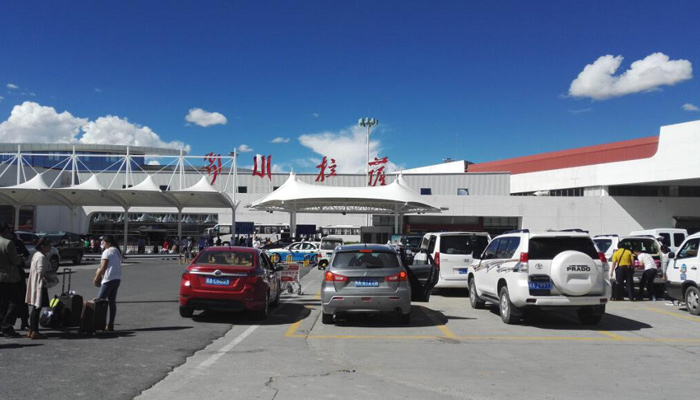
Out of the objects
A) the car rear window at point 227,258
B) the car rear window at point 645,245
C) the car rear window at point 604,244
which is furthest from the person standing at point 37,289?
the car rear window at point 645,245

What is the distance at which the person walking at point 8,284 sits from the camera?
8633 mm

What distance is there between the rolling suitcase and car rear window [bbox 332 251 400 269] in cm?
419

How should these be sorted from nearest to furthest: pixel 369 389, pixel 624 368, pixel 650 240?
pixel 369 389, pixel 624 368, pixel 650 240

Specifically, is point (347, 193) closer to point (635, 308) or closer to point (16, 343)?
point (635, 308)

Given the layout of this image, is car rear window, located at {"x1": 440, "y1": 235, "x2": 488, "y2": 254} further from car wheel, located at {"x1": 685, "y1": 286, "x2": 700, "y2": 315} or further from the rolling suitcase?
the rolling suitcase

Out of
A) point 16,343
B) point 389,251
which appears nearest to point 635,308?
point 389,251

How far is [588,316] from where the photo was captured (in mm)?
11617

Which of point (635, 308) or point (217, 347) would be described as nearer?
point (217, 347)

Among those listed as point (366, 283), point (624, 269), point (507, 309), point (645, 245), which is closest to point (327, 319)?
point (366, 283)

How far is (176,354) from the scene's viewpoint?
8.09 meters

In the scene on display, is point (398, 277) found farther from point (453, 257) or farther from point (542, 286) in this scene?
point (453, 257)

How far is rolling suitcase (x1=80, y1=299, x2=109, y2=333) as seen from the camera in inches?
364

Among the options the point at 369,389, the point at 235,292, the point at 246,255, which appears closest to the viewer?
the point at 369,389

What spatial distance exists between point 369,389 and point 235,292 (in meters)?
5.08
